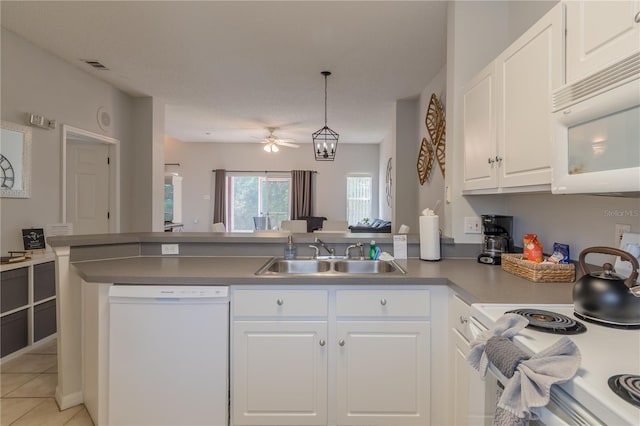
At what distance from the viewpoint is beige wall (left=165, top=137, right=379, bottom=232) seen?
8.36 meters

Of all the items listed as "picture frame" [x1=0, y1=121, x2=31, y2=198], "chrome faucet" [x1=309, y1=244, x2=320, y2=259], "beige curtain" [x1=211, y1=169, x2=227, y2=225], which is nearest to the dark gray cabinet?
"picture frame" [x1=0, y1=121, x2=31, y2=198]

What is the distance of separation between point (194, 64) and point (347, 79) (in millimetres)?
1743

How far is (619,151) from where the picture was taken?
967 mm

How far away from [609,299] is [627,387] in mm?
432

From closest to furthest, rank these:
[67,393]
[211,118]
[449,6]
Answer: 1. [67,393]
2. [449,6]
3. [211,118]

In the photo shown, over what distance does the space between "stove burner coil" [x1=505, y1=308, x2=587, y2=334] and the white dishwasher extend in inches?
50.7

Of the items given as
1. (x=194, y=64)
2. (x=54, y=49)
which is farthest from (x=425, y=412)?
(x=54, y=49)

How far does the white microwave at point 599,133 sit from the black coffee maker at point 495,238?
89 centimetres

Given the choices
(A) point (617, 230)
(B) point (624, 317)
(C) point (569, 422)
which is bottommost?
(C) point (569, 422)

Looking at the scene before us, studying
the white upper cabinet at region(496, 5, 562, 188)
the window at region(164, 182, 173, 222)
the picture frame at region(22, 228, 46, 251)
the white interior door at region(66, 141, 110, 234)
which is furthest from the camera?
the window at region(164, 182, 173, 222)

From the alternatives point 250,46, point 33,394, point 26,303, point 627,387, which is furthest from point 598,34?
point 26,303

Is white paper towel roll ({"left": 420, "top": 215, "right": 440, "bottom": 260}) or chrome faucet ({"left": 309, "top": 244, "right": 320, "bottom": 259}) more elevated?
white paper towel roll ({"left": 420, "top": 215, "right": 440, "bottom": 260})

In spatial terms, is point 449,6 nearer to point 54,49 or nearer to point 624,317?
point 624,317

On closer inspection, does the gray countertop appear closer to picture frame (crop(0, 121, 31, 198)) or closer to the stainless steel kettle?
the stainless steel kettle
